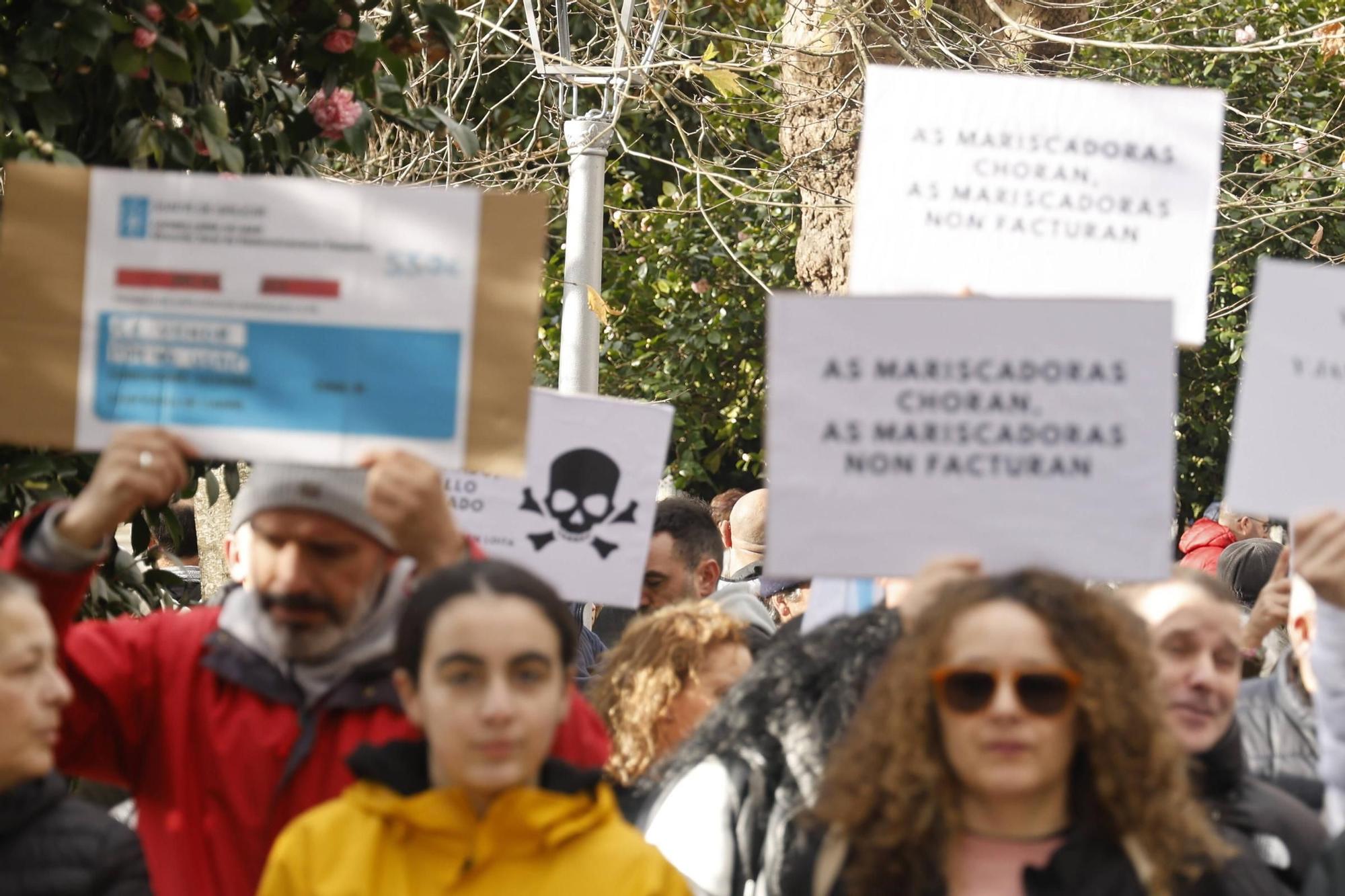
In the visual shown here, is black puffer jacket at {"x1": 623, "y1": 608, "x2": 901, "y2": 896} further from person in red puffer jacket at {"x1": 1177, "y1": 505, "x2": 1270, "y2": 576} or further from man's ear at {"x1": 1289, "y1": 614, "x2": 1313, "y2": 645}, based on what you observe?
person in red puffer jacket at {"x1": 1177, "y1": 505, "x2": 1270, "y2": 576}

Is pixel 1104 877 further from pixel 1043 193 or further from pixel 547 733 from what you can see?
pixel 1043 193

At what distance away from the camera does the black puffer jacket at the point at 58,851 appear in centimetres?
296

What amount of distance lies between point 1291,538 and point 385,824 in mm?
1479

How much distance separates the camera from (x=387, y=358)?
10.5 feet

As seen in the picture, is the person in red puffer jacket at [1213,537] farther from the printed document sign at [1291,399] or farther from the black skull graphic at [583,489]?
the printed document sign at [1291,399]

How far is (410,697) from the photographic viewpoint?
9.75 feet

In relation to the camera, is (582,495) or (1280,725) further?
(582,495)

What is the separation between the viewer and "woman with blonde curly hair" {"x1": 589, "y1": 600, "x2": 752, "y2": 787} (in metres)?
4.37

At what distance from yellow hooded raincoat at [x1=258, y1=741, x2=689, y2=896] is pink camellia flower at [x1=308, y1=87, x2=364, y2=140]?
2371 millimetres

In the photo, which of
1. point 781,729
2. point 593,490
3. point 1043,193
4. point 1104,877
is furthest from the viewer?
point 593,490

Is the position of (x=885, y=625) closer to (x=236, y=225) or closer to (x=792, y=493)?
(x=792, y=493)

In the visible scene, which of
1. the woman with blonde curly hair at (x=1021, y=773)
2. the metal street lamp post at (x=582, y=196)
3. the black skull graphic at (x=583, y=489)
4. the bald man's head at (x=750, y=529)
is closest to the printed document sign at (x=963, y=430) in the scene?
the woman with blonde curly hair at (x=1021, y=773)

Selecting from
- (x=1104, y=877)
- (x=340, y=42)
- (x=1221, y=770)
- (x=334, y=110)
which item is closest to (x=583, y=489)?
(x=334, y=110)

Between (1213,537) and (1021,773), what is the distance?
7.16m
